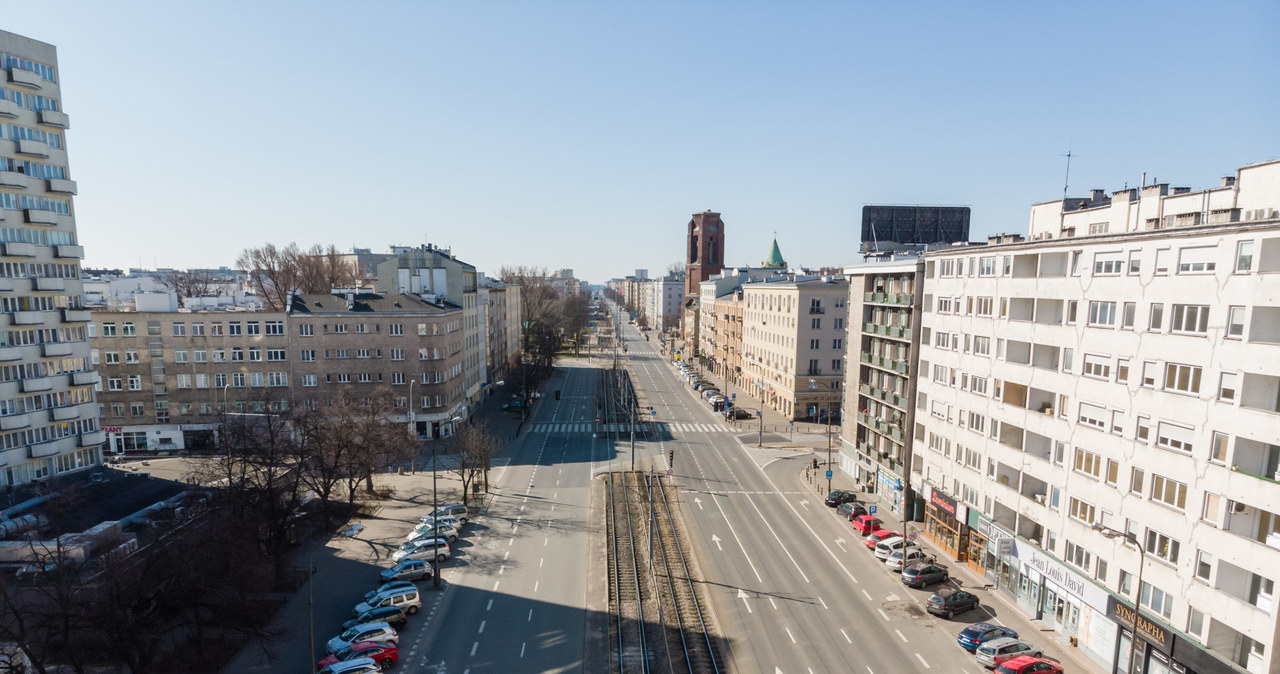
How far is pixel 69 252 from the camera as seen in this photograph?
147 feet

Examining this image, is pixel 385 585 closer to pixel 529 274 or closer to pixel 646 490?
pixel 646 490

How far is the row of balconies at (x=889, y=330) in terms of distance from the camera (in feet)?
144


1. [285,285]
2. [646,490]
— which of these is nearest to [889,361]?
[646,490]

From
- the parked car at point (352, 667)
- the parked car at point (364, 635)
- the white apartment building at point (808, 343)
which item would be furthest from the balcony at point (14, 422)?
the white apartment building at point (808, 343)

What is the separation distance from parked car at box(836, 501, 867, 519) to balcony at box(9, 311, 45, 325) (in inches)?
2226

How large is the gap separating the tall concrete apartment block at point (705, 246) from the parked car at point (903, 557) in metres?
103

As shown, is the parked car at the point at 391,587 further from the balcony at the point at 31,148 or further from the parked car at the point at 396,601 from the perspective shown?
the balcony at the point at 31,148

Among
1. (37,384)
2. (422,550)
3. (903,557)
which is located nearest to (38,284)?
(37,384)

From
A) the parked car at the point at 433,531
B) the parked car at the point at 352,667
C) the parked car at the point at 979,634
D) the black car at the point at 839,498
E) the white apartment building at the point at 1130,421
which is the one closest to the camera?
the white apartment building at the point at 1130,421

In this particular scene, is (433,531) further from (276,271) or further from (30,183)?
(276,271)

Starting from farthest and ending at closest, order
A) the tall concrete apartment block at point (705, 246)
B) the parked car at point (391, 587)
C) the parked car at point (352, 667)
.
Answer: the tall concrete apartment block at point (705, 246) < the parked car at point (391, 587) < the parked car at point (352, 667)

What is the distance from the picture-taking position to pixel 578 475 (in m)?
55.6

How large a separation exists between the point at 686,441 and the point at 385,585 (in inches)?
1542

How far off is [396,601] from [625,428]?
43059 mm
